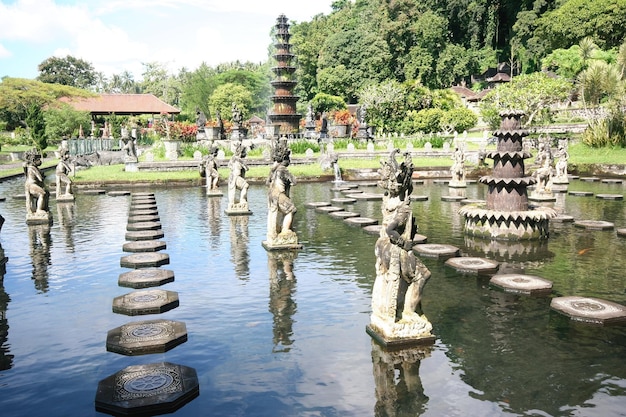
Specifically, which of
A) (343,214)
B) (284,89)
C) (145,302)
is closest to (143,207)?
(343,214)

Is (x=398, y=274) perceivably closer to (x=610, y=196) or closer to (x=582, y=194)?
(x=610, y=196)

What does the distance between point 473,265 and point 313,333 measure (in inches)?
198

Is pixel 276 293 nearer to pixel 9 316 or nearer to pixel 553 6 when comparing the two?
pixel 9 316

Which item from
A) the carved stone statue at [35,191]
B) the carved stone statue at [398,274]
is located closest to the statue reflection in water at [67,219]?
the carved stone statue at [35,191]

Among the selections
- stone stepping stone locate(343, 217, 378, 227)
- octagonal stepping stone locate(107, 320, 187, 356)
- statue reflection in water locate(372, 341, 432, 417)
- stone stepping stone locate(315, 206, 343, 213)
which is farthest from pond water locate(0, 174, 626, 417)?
stone stepping stone locate(315, 206, 343, 213)

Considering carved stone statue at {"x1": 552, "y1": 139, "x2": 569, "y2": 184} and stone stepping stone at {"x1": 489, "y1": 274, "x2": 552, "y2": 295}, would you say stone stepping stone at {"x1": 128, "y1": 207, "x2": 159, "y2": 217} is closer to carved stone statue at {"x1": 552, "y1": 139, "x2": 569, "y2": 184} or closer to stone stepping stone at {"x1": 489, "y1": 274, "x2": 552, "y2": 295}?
stone stepping stone at {"x1": 489, "y1": 274, "x2": 552, "y2": 295}

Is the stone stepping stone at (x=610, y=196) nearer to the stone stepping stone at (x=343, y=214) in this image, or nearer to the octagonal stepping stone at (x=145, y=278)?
the stone stepping stone at (x=343, y=214)

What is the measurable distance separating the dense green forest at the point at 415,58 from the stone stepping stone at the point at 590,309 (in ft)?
140

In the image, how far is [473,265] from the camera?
1180cm

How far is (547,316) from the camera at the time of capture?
8.91 m

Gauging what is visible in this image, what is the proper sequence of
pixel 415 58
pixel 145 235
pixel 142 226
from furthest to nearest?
pixel 415 58
pixel 142 226
pixel 145 235

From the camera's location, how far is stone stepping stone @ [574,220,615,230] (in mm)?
16453

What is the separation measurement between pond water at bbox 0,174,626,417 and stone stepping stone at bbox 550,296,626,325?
0.25 m

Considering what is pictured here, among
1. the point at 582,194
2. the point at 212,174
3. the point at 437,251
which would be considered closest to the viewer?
the point at 437,251
